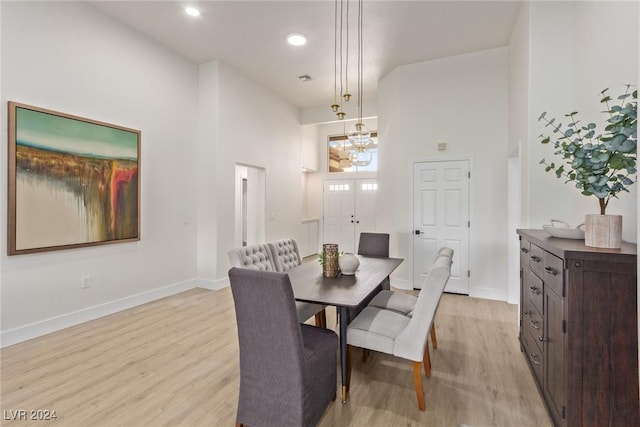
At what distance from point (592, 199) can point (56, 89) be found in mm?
4963

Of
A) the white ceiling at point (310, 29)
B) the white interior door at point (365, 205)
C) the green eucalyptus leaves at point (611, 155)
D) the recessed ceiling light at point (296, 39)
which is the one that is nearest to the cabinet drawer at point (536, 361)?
the green eucalyptus leaves at point (611, 155)

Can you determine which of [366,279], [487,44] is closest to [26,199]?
[366,279]

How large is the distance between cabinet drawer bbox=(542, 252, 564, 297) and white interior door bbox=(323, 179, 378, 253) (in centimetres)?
551

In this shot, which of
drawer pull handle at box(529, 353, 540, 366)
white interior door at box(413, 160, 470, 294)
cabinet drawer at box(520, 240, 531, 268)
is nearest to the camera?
drawer pull handle at box(529, 353, 540, 366)

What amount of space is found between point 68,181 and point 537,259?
13.9ft

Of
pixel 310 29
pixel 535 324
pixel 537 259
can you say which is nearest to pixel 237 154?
pixel 310 29

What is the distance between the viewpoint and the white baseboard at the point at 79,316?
113 inches

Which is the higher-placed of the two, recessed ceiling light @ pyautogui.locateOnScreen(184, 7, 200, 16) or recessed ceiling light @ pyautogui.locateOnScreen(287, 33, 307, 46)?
recessed ceiling light @ pyautogui.locateOnScreen(184, 7, 200, 16)

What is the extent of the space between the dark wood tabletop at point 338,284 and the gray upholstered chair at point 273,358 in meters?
0.33

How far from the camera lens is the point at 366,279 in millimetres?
2508

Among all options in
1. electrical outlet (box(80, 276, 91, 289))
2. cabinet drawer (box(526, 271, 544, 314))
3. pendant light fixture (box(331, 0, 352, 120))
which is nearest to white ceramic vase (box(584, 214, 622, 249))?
cabinet drawer (box(526, 271, 544, 314))

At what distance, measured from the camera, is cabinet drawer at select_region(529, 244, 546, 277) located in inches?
77.3

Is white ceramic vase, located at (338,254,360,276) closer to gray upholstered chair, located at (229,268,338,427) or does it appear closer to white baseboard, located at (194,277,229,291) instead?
gray upholstered chair, located at (229,268,338,427)

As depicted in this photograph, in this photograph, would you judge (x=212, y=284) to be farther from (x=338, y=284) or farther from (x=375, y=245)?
(x=338, y=284)
